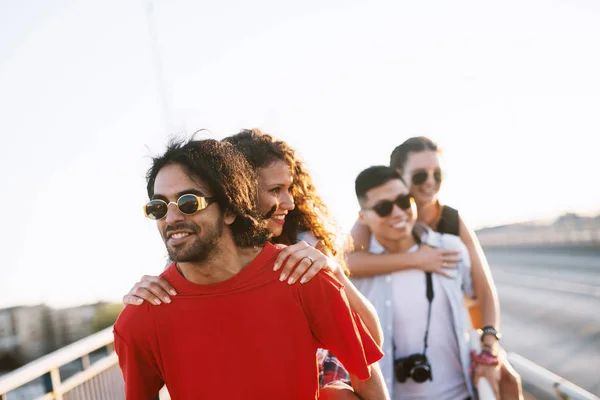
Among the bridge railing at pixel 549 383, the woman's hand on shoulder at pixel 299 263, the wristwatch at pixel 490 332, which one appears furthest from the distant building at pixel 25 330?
the woman's hand on shoulder at pixel 299 263

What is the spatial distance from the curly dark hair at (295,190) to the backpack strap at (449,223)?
888mm

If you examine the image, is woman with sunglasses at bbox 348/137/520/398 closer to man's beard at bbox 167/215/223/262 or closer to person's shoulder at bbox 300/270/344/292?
person's shoulder at bbox 300/270/344/292

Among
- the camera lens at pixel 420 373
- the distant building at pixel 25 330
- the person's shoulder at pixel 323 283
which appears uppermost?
the person's shoulder at pixel 323 283

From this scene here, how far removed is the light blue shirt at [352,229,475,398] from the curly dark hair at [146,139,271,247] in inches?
53.7

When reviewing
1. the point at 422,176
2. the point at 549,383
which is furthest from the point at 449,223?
the point at 549,383

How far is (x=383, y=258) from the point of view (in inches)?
Result: 145

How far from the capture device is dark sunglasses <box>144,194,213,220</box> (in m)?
2.19

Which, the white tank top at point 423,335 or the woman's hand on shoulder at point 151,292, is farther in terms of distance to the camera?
the white tank top at point 423,335

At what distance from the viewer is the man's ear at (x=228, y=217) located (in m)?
2.35

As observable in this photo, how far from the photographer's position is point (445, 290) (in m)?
3.66

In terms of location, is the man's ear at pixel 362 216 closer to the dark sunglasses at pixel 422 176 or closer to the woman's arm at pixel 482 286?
the dark sunglasses at pixel 422 176

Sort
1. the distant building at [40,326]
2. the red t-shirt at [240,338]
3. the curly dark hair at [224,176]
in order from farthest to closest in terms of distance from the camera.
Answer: the distant building at [40,326]
the curly dark hair at [224,176]
the red t-shirt at [240,338]

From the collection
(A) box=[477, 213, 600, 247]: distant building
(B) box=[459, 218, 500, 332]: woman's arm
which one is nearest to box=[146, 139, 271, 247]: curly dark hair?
(B) box=[459, 218, 500, 332]: woman's arm

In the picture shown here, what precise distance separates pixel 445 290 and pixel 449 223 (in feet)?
1.85
